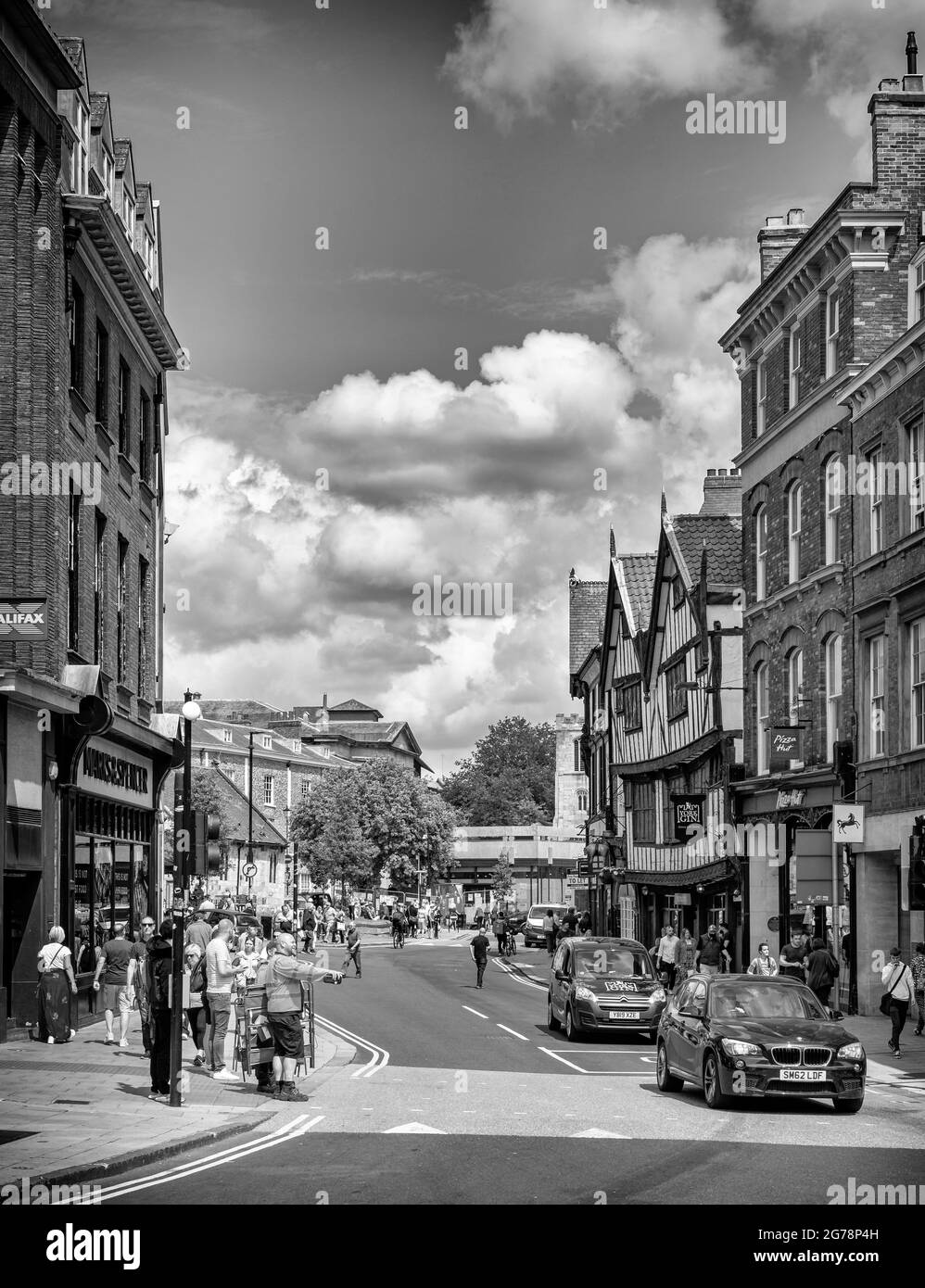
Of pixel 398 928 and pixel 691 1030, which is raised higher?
pixel 691 1030

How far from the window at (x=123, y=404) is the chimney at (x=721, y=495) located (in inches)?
1015

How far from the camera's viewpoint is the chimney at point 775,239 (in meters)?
39.8

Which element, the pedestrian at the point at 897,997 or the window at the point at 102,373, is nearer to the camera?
the pedestrian at the point at 897,997

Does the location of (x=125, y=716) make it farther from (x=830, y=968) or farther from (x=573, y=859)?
(x=573, y=859)

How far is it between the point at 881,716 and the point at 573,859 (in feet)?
310

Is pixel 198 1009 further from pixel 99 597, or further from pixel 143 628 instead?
pixel 143 628

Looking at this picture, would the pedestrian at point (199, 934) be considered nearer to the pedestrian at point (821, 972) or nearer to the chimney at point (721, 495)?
the pedestrian at point (821, 972)

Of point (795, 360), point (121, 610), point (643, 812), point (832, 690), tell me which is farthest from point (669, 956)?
point (643, 812)

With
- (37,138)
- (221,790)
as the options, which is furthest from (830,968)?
(221,790)

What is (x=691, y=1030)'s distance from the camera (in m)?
18.4

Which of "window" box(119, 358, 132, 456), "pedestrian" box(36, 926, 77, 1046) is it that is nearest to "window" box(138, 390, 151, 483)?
"window" box(119, 358, 132, 456)

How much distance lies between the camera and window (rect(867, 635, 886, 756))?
30516 millimetres

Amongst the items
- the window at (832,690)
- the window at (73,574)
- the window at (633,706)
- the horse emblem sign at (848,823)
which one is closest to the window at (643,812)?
the window at (633,706)

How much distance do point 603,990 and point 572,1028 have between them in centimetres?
81
